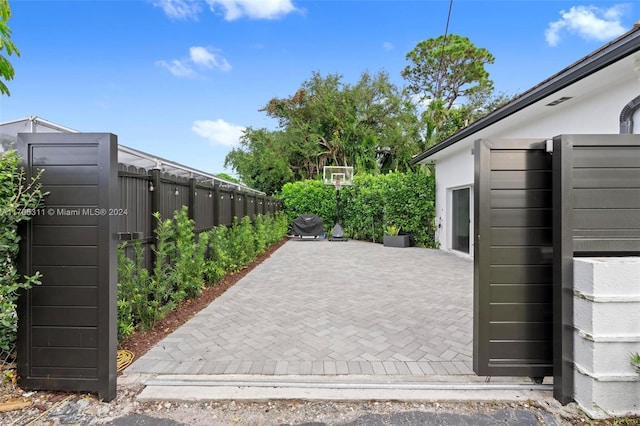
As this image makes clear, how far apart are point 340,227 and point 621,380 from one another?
1073 centimetres

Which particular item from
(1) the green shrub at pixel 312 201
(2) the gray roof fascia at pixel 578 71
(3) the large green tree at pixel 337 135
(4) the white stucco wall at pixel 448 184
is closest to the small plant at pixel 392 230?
(4) the white stucco wall at pixel 448 184

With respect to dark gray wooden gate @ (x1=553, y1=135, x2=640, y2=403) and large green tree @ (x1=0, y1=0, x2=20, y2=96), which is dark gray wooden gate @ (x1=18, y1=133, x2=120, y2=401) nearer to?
large green tree @ (x1=0, y1=0, x2=20, y2=96)

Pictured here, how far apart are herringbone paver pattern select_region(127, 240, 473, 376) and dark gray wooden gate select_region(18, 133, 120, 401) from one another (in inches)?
18.6

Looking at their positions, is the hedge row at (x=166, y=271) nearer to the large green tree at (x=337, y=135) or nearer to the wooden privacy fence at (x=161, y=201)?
the wooden privacy fence at (x=161, y=201)

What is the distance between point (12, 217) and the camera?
1881 mm

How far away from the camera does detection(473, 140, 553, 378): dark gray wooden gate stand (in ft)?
7.02

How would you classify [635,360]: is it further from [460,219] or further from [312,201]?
[312,201]

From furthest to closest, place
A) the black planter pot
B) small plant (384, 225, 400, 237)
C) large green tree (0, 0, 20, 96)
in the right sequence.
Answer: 1. small plant (384, 225, 400, 237)
2. the black planter pot
3. large green tree (0, 0, 20, 96)

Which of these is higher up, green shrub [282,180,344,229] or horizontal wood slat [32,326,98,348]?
green shrub [282,180,344,229]

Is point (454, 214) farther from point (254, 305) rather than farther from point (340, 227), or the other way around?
point (254, 305)

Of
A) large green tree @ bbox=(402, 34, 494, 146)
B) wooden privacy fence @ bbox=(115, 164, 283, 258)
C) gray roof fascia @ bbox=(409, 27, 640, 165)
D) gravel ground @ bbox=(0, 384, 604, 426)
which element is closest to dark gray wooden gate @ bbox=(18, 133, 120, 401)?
gravel ground @ bbox=(0, 384, 604, 426)

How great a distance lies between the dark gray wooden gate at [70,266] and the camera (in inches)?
77.8

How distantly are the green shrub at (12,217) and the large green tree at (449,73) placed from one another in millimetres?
18506

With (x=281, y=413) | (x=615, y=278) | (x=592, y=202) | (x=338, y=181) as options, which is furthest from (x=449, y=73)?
(x=281, y=413)
